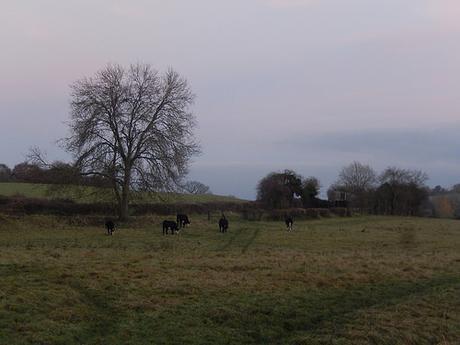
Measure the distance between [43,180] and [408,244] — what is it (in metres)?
31.3

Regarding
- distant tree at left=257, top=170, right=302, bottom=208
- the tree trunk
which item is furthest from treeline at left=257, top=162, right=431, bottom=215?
the tree trunk

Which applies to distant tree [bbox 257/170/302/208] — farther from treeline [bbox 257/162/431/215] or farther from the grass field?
the grass field

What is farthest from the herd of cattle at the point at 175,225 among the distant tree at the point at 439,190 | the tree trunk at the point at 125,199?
the distant tree at the point at 439,190

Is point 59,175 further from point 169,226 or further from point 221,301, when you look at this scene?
point 221,301

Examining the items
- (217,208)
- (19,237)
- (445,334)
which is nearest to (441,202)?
(217,208)

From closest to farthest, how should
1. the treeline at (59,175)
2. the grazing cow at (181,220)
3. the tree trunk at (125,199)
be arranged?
the grazing cow at (181,220)
the treeline at (59,175)
the tree trunk at (125,199)

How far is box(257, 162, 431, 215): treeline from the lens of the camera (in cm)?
9250

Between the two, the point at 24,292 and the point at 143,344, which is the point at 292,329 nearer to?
the point at 143,344

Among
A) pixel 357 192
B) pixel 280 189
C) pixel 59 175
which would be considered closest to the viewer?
pixel 59 175

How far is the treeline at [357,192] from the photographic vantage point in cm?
9250

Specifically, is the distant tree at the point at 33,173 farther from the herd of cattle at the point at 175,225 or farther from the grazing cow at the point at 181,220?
the grazing cow at the point at 181,220

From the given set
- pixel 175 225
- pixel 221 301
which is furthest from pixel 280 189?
pixel 221 301

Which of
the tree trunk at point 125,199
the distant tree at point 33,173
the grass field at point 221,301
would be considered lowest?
the grass field at point 221,301

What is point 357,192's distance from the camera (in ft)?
390
